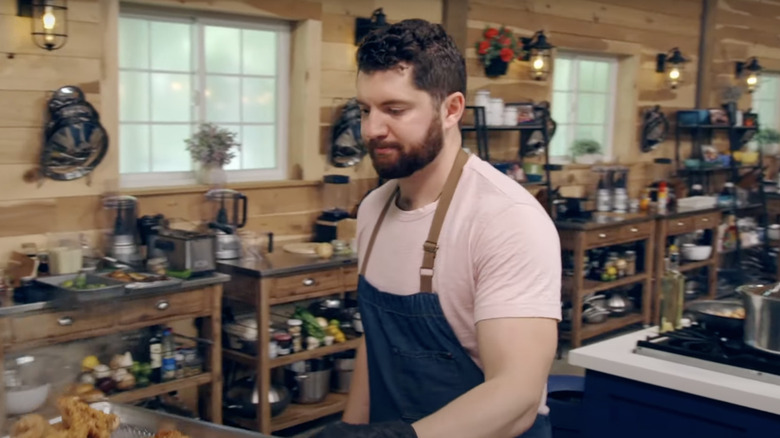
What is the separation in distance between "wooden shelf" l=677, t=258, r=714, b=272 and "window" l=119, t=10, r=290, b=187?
11.5 feet

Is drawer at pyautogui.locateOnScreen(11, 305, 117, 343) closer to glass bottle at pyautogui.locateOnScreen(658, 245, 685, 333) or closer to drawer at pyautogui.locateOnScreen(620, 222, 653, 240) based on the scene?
glass bottle at pyautogui.locateOnScreen(658, 245, 685, 333)

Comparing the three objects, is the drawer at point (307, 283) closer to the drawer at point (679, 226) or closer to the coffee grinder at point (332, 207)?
the coffee grinder at point (332, 207)

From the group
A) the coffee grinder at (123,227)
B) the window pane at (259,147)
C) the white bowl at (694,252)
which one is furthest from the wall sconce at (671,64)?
the coffee grinder at (123,227)

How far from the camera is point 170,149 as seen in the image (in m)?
4.31

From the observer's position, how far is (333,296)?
454 centimetres

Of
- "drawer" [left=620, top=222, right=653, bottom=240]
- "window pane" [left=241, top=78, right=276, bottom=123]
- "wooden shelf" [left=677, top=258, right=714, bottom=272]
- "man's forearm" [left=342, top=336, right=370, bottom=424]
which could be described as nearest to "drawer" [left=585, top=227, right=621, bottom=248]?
"drawer" [left=620, top=222, right=653, bottom=240]

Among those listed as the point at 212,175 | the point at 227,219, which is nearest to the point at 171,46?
the point at 212,175

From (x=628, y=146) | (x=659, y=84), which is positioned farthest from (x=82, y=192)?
(x=659, y=84)

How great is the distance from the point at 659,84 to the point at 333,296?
4134 millimetres

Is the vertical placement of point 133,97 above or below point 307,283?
above

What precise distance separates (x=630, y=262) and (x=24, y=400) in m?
4.31

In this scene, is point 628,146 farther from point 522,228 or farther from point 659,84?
point 522,228

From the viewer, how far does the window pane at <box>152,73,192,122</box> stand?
423 centimetres

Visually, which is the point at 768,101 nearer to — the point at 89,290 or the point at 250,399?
the point at 250,399
